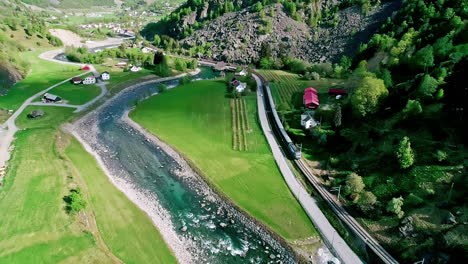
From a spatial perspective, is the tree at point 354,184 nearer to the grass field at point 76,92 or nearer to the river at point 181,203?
the river at point 181,203

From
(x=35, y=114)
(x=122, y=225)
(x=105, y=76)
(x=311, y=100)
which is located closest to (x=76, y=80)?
(x=105, y=76)

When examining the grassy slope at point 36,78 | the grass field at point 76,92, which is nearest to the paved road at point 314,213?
the grass field at point 76,92

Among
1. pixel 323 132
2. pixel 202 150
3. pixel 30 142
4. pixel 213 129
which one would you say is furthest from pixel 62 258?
pixel 323 132

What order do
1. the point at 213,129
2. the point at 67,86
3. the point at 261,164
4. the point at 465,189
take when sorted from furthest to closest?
the point at 67,86, the point at 213,129, the point at 261,164, the point at 465,189

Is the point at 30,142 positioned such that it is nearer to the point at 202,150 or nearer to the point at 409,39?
the point at 202,150

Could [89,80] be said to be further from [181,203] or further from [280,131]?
[181,203]

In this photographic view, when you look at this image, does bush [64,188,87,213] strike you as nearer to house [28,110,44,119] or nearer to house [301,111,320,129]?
house [28,110,44,119]
